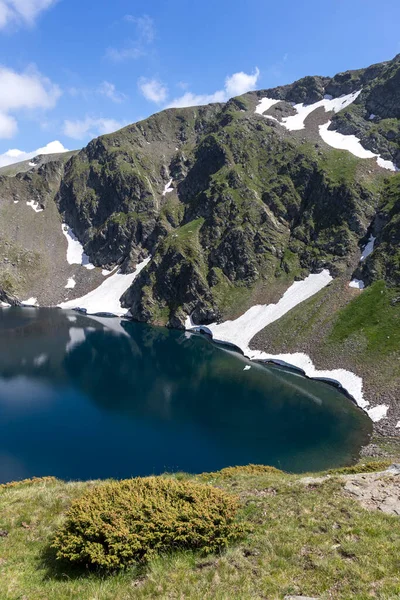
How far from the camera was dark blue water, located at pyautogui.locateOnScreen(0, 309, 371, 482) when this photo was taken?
41.8m

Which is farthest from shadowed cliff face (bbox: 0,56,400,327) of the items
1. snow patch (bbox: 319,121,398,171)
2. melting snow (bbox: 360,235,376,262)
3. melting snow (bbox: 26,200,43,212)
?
melting snow (bbox: 26,200,43,212)

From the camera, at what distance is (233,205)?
134250mm

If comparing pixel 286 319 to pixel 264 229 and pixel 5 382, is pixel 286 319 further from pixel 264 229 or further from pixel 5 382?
pixel 5 382

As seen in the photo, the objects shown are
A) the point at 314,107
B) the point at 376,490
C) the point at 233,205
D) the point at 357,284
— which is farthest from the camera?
the point at 314,107

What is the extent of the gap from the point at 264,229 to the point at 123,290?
62.8 m

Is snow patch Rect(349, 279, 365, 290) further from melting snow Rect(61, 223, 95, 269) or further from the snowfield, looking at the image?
melting snow Rect(61, 223, 95, 269)

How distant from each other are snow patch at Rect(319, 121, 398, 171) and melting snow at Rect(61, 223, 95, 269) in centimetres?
12159

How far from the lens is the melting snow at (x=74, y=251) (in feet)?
544

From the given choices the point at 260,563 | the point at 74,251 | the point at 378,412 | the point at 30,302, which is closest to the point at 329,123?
the point at 74,251

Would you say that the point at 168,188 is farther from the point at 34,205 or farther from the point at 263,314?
the point at 263,314

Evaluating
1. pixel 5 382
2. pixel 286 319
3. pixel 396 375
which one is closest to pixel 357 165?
pixel 286 319

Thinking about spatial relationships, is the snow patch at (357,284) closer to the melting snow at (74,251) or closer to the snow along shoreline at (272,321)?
the snow along shoreline at (272,321)

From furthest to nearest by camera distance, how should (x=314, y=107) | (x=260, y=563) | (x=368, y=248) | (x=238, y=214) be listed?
(x=314, y=107)
(x=238, y=214)
(x=368, y=248)
(x=260, y=563)

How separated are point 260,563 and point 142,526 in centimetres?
399
